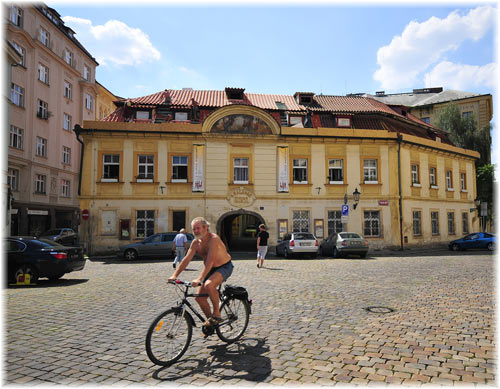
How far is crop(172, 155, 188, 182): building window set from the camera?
24.5 meters

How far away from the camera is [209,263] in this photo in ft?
16.7

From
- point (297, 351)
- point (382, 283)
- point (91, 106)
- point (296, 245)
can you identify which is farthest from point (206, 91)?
point (297, 351)

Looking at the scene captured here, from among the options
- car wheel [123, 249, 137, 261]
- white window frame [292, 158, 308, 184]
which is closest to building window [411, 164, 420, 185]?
white window frame [292, 158, 308, 184]

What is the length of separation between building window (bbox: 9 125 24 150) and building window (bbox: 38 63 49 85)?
596 centimetres

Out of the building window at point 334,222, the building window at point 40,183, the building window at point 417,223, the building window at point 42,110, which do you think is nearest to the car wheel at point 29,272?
the building window at point 334,222

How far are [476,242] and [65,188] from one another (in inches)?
1462

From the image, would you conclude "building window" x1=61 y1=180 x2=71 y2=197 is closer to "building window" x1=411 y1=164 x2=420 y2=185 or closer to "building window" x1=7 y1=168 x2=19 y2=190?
"building window" x1=7 y1=168 x2=19 y2=190

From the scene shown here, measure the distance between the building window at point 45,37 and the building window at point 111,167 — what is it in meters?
18.7

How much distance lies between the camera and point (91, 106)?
43.4 metres

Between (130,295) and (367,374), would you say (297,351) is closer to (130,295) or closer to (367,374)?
(367,374)

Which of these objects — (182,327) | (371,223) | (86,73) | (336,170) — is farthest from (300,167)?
(86,73)

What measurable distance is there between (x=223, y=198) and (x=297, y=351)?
19725 mm

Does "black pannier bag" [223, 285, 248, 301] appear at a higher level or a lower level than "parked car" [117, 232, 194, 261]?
higher

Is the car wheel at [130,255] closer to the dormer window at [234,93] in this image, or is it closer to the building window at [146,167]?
the building window at [146,167]
